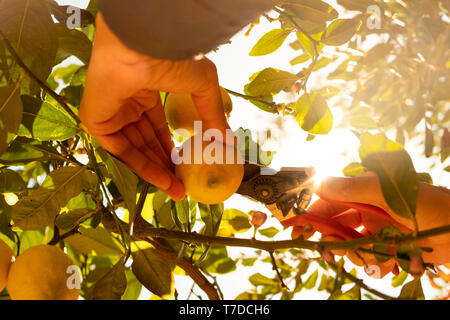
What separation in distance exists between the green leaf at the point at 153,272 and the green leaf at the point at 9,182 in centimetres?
37

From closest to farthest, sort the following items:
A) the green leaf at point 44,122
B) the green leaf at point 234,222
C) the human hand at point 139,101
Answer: the human hand at point 139,101
the green leaf at point 44,122
the green leaf at point 234,222

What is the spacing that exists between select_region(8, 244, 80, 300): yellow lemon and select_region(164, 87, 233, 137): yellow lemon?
40cm

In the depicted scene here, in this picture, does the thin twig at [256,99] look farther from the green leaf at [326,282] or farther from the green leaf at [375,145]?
the green leaf at [326,282]

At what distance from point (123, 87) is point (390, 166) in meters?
0.44

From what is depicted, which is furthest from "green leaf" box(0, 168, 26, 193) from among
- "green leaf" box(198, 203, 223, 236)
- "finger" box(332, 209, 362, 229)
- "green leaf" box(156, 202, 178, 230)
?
"finger" box(332, 209, 362, 229)

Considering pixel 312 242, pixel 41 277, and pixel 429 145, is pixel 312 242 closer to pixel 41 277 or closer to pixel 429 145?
pixel 41 277

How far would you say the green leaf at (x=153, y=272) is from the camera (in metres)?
0.98

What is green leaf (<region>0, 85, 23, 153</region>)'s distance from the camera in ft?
2.42

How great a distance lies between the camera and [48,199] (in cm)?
96

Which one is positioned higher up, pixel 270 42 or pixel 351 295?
pixel 270 42

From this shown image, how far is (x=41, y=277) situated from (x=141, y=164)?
30cm

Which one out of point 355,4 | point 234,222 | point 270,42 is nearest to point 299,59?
point 270,42

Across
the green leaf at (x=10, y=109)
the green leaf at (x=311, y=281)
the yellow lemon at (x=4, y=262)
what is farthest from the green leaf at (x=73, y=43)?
the green leaf at (x=311, y=281)
